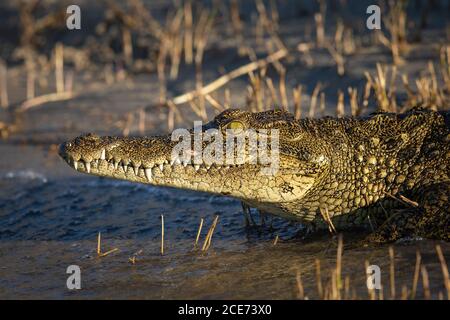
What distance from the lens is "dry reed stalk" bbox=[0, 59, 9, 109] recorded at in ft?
32.8

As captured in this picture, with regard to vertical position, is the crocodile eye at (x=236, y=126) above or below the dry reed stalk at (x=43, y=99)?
below

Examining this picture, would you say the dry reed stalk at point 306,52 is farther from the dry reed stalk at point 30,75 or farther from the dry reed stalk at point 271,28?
the dry reed stalk at point 30,75

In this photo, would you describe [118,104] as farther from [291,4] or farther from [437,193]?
[437,193]

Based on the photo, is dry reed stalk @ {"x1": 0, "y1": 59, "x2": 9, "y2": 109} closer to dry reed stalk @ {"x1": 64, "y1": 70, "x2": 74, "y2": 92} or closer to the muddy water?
dry reed stalk @ {"x1": 64, "y1": 70, "x2": 74, "y2": 92}

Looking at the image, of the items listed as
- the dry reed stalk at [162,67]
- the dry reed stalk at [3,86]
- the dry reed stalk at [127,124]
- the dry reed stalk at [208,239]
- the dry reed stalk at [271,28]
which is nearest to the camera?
the dry reed stalk at [208,239]

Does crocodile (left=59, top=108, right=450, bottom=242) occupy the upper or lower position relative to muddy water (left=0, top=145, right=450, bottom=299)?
upper

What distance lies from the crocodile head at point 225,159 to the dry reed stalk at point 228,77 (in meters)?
2.99

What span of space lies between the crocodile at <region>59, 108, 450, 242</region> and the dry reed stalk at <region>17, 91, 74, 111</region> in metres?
4.90

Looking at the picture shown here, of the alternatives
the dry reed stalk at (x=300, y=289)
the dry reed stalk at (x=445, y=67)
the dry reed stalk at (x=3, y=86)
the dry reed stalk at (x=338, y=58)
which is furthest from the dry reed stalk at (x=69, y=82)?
the dry reed stalk at (x=300, y=289)

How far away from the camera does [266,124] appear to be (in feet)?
16.2

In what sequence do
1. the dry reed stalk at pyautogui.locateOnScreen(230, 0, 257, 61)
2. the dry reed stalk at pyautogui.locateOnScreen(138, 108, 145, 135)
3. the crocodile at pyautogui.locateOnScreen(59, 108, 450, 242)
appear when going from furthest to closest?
the dry reed stalk at pyautogui.locateOnScreen(230, 0, 257, 61)
the dry reed stalk at pyautogui.locateOnScreen(138, 108, 145, 135)
the crocodile at pyautogui.locateOnScreen(59, 108, 450, 242)

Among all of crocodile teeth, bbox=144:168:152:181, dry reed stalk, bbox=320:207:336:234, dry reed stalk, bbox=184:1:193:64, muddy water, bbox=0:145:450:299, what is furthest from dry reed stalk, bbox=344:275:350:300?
dry reed stalk, bbox=184:1:193:64

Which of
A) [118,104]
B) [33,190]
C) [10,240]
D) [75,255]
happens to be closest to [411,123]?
[75,255]

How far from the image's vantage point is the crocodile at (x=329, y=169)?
4.72 m
